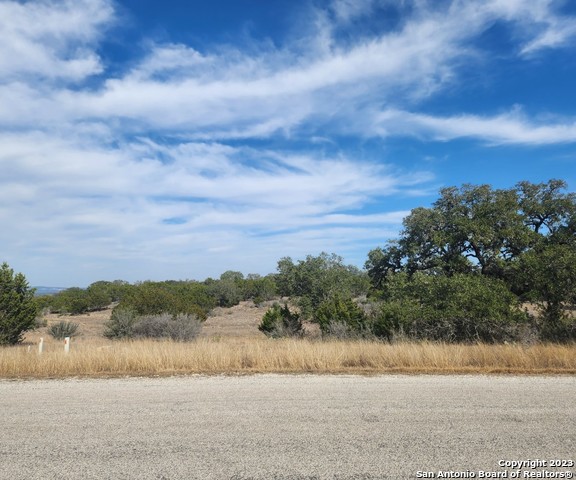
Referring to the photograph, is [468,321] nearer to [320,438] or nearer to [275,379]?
[275,379]

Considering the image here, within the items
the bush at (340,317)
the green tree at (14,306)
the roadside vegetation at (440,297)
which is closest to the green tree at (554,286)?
the roadside vegetation at (440,297)

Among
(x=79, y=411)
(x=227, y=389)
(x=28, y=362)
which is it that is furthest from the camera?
(x=28, y=362)

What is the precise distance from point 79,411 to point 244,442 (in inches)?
114

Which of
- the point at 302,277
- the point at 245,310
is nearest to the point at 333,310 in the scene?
the point at 302,277

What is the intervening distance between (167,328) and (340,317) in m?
7.41

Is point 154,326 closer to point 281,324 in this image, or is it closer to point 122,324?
point 122,324

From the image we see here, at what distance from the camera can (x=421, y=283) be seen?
16.5 meters

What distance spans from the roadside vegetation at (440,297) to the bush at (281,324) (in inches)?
2.3

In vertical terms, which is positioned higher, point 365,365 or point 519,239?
point 519,239

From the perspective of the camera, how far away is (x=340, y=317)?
725 inches

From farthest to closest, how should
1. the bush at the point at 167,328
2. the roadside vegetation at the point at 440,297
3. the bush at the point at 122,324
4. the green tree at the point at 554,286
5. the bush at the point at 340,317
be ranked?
the bush at the point at 122,324, the bush at the point at 167,328, the bush at the point at 340,317, the green tree at the point at 554,286, the roadside vegetation at the point at 440,297

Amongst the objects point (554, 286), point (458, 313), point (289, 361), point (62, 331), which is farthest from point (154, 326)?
point (554, 286)

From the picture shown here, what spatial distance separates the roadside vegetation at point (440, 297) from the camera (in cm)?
1162

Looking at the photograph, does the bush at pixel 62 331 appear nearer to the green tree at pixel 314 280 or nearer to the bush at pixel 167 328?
the bush at pixel 167 328
